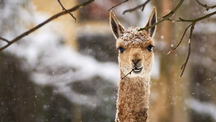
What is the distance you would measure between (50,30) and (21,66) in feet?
1.33

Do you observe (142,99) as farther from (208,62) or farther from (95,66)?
(208,62)

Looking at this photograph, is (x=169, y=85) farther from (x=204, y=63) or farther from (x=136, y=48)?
(x=136, y=48)

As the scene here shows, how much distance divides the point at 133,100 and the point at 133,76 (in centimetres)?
13

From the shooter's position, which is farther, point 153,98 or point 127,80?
point 153,98

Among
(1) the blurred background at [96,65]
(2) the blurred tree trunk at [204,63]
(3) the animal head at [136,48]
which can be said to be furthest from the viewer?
(2) the blurred tree trunk at [204,63]

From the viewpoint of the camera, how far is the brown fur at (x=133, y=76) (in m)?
0.97

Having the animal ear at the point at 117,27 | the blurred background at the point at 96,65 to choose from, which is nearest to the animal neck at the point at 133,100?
the animal ear at the point at 117,27

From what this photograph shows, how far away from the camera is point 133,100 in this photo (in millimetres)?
1013

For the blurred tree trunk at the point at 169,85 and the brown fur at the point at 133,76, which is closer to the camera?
the brown fur at the point at 133,76

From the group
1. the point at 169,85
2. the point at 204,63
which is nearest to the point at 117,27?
the point at 169,85

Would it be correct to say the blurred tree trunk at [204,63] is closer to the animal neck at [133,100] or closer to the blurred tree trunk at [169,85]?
the blurred tree trunk at [169,85]

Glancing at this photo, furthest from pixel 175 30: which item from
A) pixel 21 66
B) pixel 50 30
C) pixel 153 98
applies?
pixel 21 66

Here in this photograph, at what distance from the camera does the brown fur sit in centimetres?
97

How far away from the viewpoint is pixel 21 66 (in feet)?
5.18
